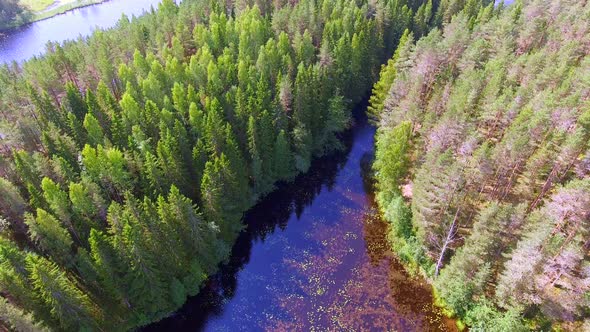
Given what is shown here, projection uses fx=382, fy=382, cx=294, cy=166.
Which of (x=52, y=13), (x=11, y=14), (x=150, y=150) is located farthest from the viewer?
(x=52, y=13)

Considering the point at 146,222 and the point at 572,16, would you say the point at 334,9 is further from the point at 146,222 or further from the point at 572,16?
the point at 146,222

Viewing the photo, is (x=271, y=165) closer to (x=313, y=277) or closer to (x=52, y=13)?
(x=313, y=277)

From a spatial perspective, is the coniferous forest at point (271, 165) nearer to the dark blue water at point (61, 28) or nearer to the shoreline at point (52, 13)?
the dark blue water at point (61, 28)

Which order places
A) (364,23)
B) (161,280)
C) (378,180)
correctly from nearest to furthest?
(161,280) < (378,180) < (364,23)

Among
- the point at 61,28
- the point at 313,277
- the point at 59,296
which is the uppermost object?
the point at 61,28

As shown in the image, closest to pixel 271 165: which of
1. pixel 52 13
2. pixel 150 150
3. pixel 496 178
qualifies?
pixel 150 150

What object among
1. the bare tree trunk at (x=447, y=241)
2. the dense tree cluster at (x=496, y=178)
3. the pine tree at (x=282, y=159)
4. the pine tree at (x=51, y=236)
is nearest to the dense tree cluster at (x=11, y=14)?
the pine tree at (x=282, y=159)

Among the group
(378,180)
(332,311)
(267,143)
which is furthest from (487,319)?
(267,143)

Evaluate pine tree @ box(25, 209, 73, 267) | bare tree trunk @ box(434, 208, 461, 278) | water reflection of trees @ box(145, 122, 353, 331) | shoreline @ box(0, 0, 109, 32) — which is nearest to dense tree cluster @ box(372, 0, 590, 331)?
bare tree trunk @ box(434, 208, 461, 278)
